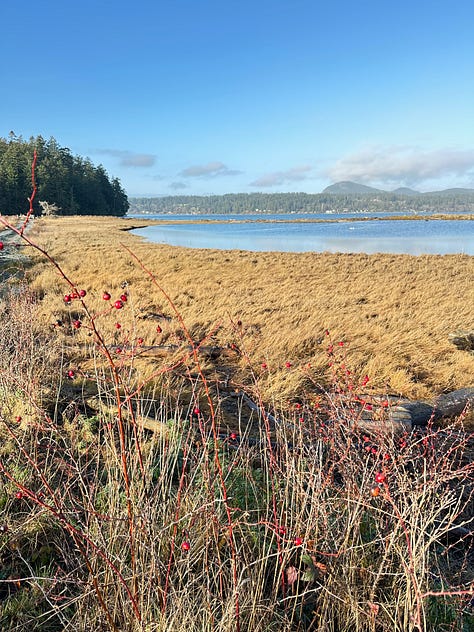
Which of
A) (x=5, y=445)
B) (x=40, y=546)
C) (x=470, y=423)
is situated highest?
(x=5, y=445)

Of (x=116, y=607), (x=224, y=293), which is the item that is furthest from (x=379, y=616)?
(x=224, y=293)

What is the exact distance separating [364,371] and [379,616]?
16.8 feet

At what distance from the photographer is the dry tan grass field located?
274 inches

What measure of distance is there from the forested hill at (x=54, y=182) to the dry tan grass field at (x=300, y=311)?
40.1 m

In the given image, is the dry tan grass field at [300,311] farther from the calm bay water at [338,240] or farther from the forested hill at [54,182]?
the forested hill at [54,182]

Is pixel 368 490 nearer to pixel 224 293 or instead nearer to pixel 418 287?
pixel 224 293

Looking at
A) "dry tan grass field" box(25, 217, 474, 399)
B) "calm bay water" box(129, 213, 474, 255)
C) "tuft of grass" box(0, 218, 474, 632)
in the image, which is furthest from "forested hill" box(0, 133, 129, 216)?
"tuft of grass" box(0, 218, 474, 632)

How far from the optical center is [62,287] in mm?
12266

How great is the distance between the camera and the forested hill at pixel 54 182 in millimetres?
66438

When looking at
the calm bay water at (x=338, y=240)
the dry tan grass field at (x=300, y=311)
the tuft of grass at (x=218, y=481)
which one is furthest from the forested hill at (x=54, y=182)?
the tuft of grass at (x=218, y=481)

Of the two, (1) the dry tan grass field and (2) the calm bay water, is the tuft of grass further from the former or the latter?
(2) the calm bay water

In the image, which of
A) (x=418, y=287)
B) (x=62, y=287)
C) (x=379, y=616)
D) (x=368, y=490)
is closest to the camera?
(x=379, y=616)

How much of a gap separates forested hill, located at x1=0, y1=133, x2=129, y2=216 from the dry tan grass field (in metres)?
40.1

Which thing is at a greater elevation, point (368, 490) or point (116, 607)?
point (368, 490)
